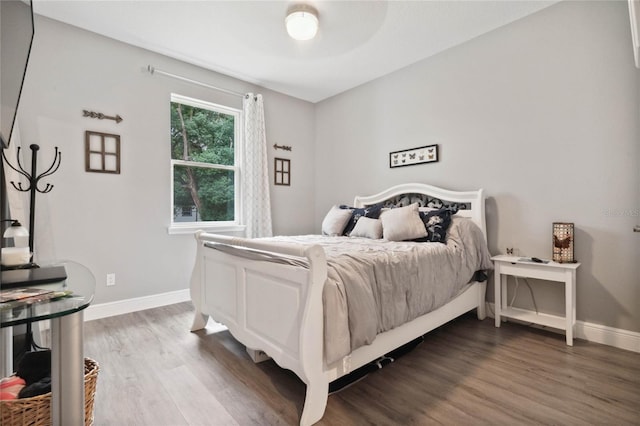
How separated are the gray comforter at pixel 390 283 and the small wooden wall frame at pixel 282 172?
2490mm

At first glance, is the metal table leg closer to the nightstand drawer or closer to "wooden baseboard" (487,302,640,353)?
the nightstand drawer

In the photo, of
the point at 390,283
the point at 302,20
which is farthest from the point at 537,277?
the point at 302,20

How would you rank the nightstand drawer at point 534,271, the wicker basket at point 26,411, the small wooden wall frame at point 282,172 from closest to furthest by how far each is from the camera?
the wicker basket at point 26,411 < the nightstand drawer at point 534,271 < the small wooden wall frame at point 282,172

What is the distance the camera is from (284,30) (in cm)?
289

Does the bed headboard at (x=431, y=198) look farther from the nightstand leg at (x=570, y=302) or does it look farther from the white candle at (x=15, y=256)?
the white candle at (x=15, y=256)

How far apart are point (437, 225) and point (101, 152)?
324 cm

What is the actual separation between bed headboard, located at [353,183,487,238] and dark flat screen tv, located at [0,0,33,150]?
3.15 meters

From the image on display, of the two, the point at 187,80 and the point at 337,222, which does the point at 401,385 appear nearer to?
the point at 337,222

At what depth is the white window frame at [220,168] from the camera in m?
3.46

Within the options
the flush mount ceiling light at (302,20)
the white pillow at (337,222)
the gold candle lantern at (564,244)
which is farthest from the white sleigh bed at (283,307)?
the flush mount ceiling light at (302,20)

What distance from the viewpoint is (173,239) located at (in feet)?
11.2

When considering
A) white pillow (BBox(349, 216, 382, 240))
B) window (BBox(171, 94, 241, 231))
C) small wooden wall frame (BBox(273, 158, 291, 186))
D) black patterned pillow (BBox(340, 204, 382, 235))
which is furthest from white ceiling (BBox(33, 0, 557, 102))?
white pillow (BBox(349, 216, 382, 240))

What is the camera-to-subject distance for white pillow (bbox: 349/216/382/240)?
3049mm

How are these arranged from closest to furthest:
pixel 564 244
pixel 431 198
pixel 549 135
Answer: pixel 564 244, pixel 549 135, pixel 431 198
